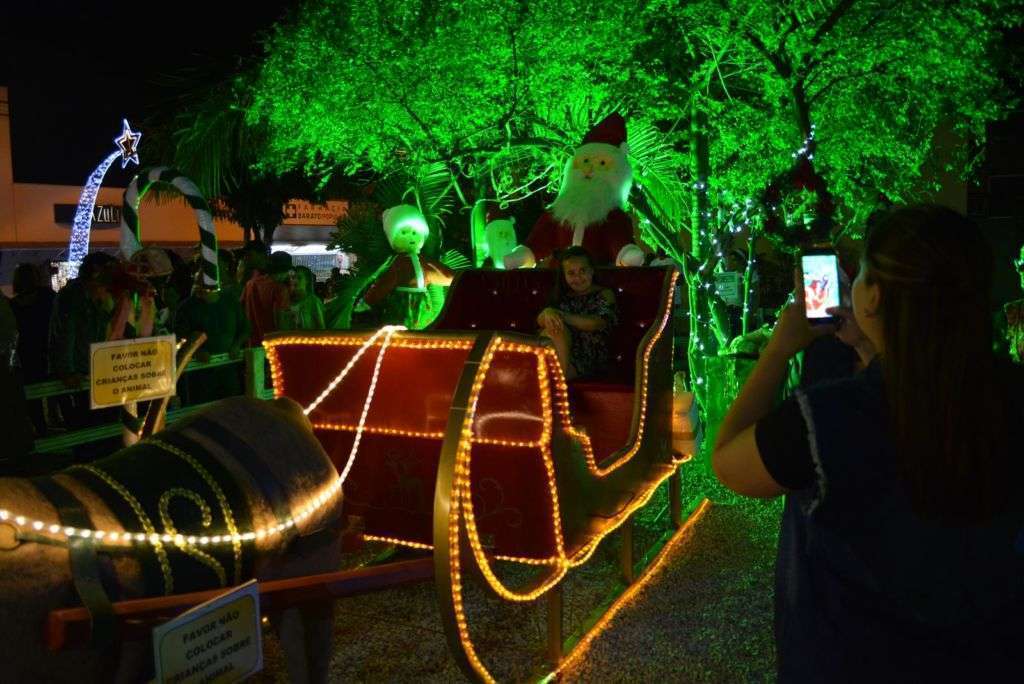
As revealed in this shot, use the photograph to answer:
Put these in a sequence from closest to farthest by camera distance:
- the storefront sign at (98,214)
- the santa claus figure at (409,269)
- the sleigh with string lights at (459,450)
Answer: the sleigh with string lights at (459,450)
the santa claus figure at (409,269)
the storefront sign at (98,214)

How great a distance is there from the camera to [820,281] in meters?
2.34

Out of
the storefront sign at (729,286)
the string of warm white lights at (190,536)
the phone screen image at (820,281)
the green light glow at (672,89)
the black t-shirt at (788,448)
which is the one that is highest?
the green light glow at (672,89)

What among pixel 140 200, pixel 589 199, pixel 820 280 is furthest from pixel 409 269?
pixel 820 280

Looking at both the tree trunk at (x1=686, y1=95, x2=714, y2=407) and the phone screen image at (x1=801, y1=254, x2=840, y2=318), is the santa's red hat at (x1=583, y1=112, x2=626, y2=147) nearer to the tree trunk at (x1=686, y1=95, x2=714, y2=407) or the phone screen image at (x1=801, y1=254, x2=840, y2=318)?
the tree trunk at (x1=686, y1=95, x2=714, y2=407)

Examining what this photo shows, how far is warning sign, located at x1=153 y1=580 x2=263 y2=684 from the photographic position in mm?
2096

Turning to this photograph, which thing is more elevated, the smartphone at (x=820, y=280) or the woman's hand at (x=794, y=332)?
the smartphone at (x=820, y=280)

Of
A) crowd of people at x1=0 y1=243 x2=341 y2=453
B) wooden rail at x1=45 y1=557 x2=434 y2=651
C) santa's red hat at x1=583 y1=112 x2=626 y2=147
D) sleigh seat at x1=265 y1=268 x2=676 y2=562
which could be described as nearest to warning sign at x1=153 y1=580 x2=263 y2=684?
wooden rail at x1=45 y1=557 x2=434 y2=651

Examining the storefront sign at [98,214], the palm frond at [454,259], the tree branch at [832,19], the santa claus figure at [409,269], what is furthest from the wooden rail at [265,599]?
the storefront sign at [98,214]

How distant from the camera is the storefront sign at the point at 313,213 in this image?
30.9m

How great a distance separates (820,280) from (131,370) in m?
3.56

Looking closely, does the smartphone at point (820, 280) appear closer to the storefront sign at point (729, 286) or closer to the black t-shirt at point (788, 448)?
the black t-shirt at point (788, 448)

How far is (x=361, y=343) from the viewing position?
360cm

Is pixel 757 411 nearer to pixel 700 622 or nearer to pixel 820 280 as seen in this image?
pixel 820 280

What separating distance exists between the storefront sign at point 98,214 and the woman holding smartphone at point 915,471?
2253cm
